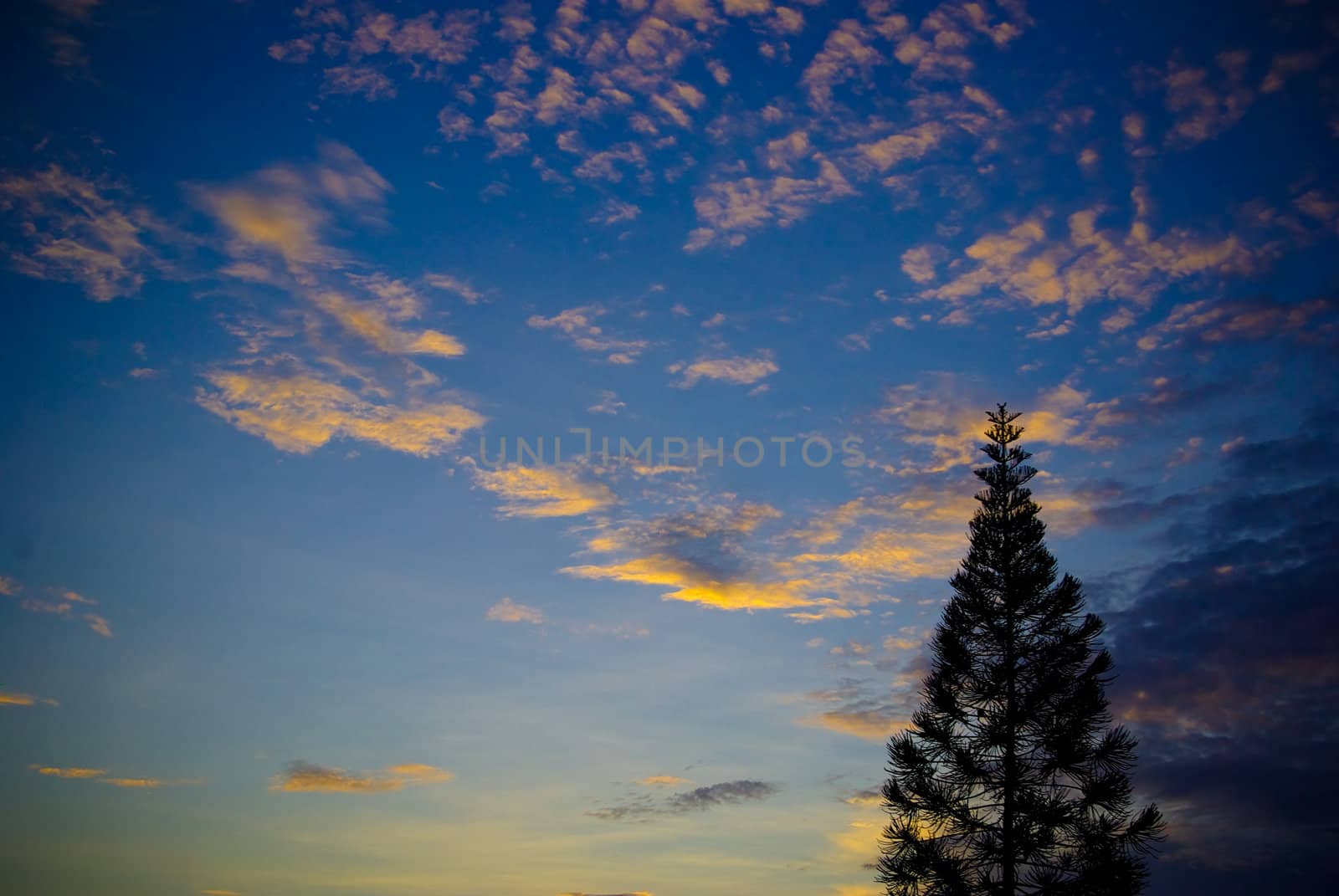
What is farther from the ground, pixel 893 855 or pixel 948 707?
pixel 948 707

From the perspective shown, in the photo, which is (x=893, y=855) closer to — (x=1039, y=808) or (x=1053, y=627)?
(x=1039, y=808)

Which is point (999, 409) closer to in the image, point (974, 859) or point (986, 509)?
point (986, 509)

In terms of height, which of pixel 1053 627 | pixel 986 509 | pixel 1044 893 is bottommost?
pixel 1044 893

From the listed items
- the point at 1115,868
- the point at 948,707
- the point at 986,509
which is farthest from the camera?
the point at 986,509

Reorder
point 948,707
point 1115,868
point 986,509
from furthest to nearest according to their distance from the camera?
point 986,509 < point 948,707 < point 1115,868

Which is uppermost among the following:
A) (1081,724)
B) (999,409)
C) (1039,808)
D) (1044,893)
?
(999,409)

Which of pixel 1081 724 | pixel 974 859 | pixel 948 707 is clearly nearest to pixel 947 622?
pixel 948 707

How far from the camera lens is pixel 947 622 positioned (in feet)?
80.8

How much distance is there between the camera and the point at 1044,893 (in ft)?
69.2

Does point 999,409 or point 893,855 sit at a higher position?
point 999,409

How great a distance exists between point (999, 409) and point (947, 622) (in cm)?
744

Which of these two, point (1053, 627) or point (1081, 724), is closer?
point (1081, 724)

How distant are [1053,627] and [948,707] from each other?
12.9 ft

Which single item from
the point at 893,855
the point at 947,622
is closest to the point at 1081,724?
the point at 947,622
